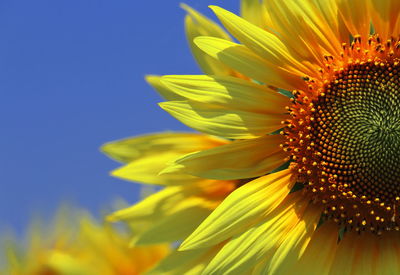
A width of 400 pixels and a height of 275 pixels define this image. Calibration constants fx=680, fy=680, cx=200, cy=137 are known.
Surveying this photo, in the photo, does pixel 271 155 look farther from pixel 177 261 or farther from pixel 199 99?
pixel 177 261

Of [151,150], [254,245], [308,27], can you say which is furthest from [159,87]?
[254,245]

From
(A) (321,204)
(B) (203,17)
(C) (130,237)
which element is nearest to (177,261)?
(C) (130,237)

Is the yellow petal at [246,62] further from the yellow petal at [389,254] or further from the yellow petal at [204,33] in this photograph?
the yellow petal at [389,254]

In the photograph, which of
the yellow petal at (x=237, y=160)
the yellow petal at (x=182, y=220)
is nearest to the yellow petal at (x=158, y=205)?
the yellow petal at (x=182, y=220)

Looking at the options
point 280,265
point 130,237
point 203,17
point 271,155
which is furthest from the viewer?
point 130,237

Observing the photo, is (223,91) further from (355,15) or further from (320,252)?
(320,252)

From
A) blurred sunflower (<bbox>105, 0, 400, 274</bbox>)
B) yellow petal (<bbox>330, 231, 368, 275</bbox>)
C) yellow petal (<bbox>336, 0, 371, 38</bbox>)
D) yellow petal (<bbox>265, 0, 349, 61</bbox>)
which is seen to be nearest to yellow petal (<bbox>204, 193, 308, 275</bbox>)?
blurred sunflower (<bbox>105, 0, 400, 274</bbox>)
